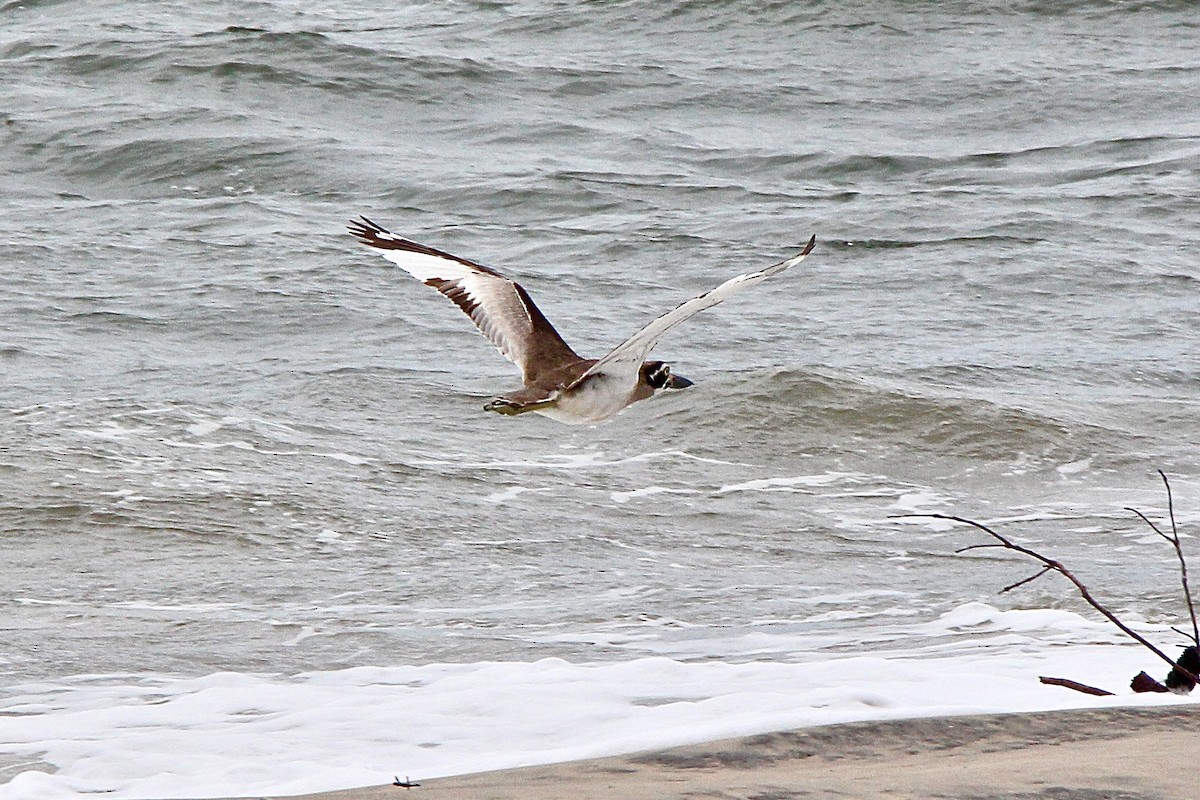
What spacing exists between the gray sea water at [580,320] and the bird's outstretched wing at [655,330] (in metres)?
0.83

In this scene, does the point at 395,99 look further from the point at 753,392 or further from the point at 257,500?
the point at 257,500

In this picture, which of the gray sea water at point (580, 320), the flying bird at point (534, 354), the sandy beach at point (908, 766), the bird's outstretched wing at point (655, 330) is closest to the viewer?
the sandy beach at point (908, 766)

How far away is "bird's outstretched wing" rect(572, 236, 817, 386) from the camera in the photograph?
14.8 feet

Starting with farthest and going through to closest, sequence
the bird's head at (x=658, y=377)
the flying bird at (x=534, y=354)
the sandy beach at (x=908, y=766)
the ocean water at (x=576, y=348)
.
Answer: the bird's head at (x=658, y=377) < the flying bird at (x=534, y=354) < the ocean water at (x=576, y=348) < the sandy beach at (x=908, y=766)

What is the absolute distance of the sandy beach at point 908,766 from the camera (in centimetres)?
295

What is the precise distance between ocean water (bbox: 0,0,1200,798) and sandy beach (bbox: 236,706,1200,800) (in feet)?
0.78

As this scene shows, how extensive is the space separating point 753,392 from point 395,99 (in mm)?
7394

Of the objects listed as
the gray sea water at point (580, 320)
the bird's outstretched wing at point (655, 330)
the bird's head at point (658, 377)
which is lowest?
the gray sea water at point (580, 320)

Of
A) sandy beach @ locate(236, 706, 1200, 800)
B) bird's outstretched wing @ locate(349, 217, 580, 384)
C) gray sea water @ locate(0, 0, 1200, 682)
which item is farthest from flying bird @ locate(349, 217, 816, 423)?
sandy beach @ locate(236, 706, 1200, 800)

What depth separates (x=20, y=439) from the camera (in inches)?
311

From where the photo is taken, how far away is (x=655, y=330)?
190 inches

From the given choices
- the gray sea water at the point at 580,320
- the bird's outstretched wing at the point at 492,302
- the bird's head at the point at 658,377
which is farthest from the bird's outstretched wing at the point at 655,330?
the gray sea water at the point at 580,320

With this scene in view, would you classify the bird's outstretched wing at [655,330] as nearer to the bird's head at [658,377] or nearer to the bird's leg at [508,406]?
the bird's leg at [508,406]

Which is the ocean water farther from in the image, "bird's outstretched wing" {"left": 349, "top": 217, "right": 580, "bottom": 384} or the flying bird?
"bird's outstretched wing" {"left": 349, "top": 217, "right": 580, "bottom": 384}
